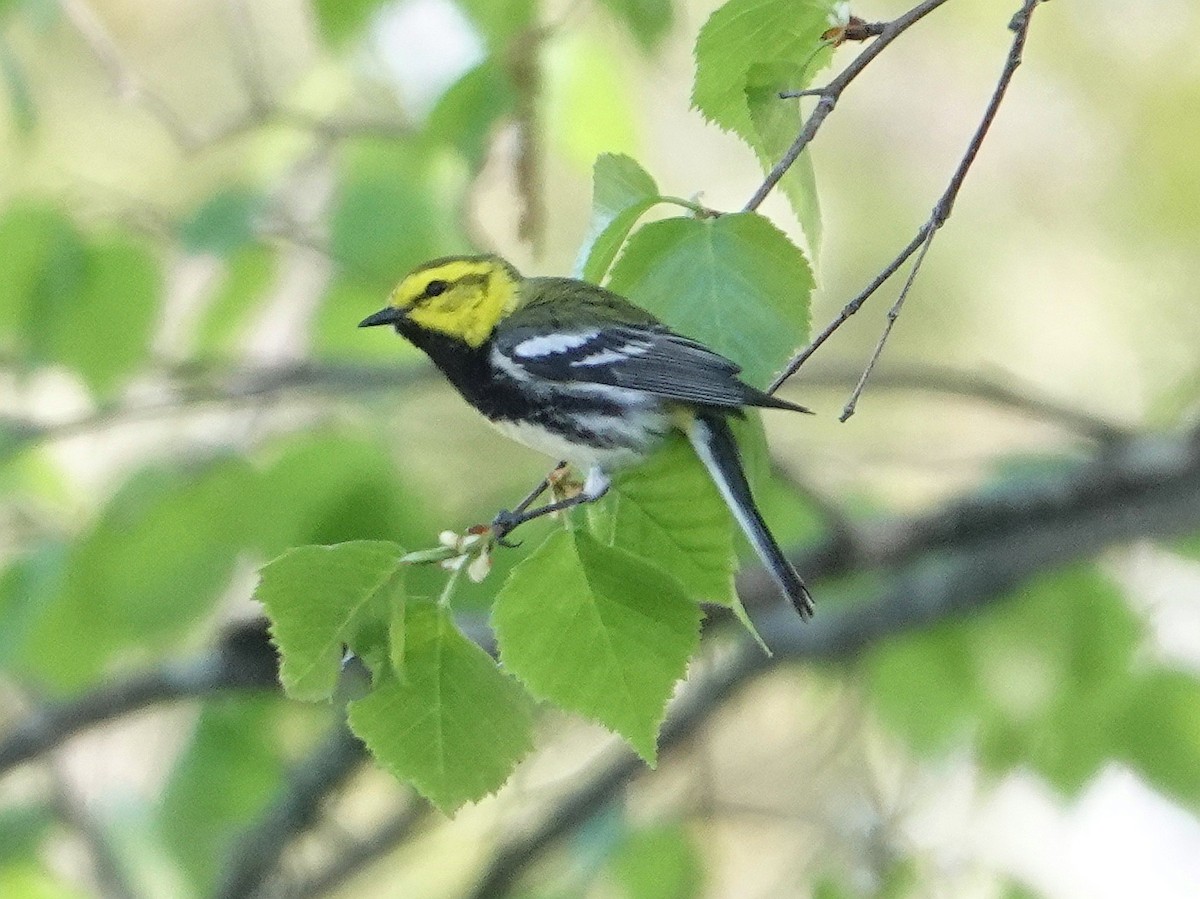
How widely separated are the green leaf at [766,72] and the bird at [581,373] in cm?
19

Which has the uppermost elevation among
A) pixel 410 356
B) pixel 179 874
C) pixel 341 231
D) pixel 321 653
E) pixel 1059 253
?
pixel 321 653

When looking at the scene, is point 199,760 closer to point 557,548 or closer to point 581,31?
point 581,31

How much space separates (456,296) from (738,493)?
2.63ft

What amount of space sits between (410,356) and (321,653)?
2167 millimetres

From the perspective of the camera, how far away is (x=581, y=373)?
180 centimetres

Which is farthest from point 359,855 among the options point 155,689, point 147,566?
point 147,566

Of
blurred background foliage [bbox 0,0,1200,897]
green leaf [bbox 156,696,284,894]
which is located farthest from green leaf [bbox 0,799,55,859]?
green leaf [bbox 156,696,284,894]

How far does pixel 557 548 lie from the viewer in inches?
48.4

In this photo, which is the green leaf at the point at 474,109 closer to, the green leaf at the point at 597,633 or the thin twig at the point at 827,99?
the thin twig at the point at 827,99

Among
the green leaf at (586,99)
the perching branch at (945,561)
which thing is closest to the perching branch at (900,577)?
the perching branch at (945,561)

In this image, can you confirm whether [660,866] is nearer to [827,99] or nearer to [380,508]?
[380,508]

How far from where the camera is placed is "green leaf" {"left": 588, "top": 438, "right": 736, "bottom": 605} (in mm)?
1317

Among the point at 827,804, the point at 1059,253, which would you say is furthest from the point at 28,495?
the point at 1059,253

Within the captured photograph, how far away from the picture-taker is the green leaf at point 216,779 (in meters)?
3.09
